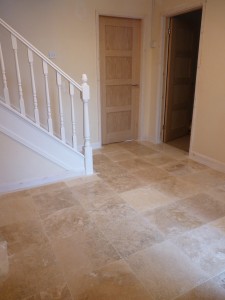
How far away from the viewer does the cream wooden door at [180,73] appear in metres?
3.85

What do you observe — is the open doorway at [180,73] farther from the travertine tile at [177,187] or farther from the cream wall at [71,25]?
Result: the travertine tile at [177,187]

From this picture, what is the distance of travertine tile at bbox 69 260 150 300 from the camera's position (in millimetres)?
1401

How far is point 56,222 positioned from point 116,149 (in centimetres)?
210

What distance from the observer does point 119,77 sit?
3953 mm

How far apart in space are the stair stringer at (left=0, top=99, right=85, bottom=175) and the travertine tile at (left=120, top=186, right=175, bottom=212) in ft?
2.52

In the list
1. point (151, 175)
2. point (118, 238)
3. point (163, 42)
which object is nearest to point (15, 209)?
point (118, 238)

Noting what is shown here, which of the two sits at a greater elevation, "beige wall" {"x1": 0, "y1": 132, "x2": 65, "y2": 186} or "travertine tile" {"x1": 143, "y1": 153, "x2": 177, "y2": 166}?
"beige wall" {"x1": 0, "y1": 132, "x2": 65, "y2": 186}

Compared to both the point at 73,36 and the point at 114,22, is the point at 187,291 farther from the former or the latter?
the point at 114,22

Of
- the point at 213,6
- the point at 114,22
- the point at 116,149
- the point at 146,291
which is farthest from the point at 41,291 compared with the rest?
the point at 114,22

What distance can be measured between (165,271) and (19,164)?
1835 millimetres

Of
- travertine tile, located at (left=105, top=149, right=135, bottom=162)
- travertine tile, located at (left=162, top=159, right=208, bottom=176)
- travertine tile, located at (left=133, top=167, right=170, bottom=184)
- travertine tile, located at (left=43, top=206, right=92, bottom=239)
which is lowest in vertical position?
travertine tile, located at (left=162, top=159, right=208, bottom=176)

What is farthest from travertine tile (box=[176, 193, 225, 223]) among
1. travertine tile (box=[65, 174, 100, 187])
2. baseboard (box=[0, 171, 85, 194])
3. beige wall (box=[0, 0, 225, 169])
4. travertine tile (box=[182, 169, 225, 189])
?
baseboard (box=[0, 171, 85, 194])

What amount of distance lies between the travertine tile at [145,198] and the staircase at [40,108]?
2.40 ft

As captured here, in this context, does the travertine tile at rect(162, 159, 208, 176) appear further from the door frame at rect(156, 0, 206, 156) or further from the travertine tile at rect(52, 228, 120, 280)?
the travertine tile at rect(52, 228, 120, 280)
